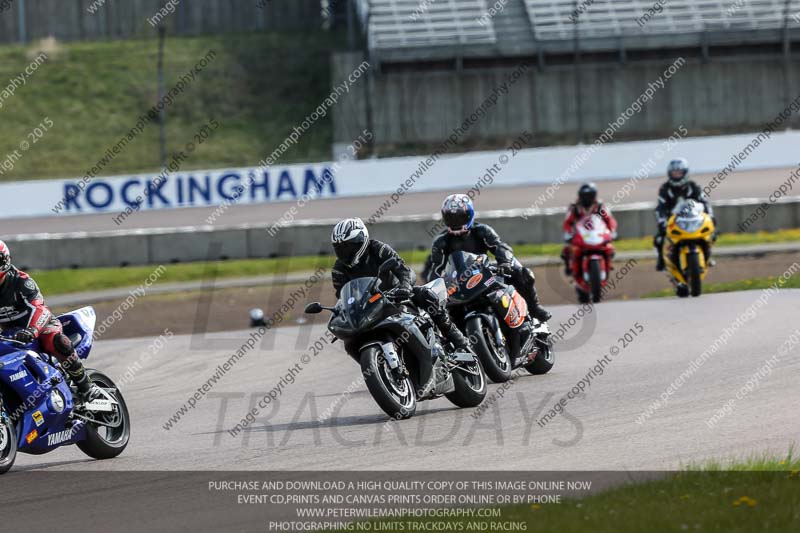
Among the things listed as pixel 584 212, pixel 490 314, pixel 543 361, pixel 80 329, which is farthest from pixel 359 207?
pixel 80 329

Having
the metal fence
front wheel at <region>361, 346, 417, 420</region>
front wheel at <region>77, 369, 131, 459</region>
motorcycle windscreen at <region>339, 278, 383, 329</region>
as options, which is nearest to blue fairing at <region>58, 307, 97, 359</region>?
front wheel at <region>77, 369, 131, 459</region>

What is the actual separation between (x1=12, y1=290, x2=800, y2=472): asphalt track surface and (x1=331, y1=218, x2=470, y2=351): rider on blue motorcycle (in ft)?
2.85

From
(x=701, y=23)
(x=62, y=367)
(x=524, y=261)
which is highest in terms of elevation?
(x=701, y=23)

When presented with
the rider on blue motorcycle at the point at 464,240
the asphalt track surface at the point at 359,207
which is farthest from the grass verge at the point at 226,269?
the rider on blue motorcycle at the point at 464,240

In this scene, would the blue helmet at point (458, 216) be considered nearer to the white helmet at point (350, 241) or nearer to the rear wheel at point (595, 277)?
the white helmet at point (350, 241)

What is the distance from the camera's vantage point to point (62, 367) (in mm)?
9469

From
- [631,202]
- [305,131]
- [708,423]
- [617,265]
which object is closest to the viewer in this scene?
[708,423]

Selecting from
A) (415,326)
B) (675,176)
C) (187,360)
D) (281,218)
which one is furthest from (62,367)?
(281,218)

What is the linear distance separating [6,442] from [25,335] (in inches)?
28.4

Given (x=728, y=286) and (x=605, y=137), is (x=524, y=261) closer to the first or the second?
(x=728, y=286)

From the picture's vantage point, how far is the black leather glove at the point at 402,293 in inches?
401

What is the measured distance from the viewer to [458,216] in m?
12.1

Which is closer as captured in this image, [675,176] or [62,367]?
[62,367]

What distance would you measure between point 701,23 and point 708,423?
35.5 metres
